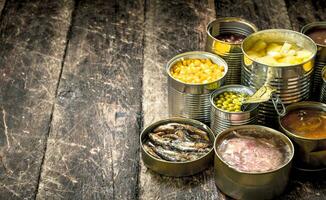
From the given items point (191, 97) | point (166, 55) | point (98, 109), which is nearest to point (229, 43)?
point (191, 97)

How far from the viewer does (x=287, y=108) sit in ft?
8.52

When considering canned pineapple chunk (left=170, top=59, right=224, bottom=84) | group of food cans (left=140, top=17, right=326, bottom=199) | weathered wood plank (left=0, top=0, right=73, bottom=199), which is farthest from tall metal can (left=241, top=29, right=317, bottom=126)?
weathered wood plank (left=0, top=0, right=73, bottom=199)

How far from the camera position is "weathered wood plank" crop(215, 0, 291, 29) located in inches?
134

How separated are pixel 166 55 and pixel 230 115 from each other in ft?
2.53

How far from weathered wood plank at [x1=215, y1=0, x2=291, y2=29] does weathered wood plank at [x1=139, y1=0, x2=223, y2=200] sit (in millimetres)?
76

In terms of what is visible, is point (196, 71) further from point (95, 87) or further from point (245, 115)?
point (95, 87)

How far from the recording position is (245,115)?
8.28 feet

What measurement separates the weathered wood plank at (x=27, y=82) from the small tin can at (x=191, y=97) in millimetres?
535

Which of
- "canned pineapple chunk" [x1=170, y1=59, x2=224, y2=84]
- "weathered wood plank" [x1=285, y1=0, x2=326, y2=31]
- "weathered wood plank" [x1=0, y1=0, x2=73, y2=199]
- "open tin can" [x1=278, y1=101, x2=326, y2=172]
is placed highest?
"canned pineapple chunk" [x1=170, y1=59, x2=224, y2=84]

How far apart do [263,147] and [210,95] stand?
296 millimetres

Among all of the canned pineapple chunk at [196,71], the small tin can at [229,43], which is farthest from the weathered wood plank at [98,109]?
the small tin can at [229,43]

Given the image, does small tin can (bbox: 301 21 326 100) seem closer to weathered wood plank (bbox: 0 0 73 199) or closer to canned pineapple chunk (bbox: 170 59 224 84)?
canned pineapple chunk (bbox: 170 59 224 84)

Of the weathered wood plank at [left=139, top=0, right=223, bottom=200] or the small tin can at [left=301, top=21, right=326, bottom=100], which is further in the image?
the small tin can at [left=301, top=21, right=326, bottom=100]

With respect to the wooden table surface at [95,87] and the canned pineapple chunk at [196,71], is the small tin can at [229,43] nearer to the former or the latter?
the canned pineapple chunk at [196,71]
